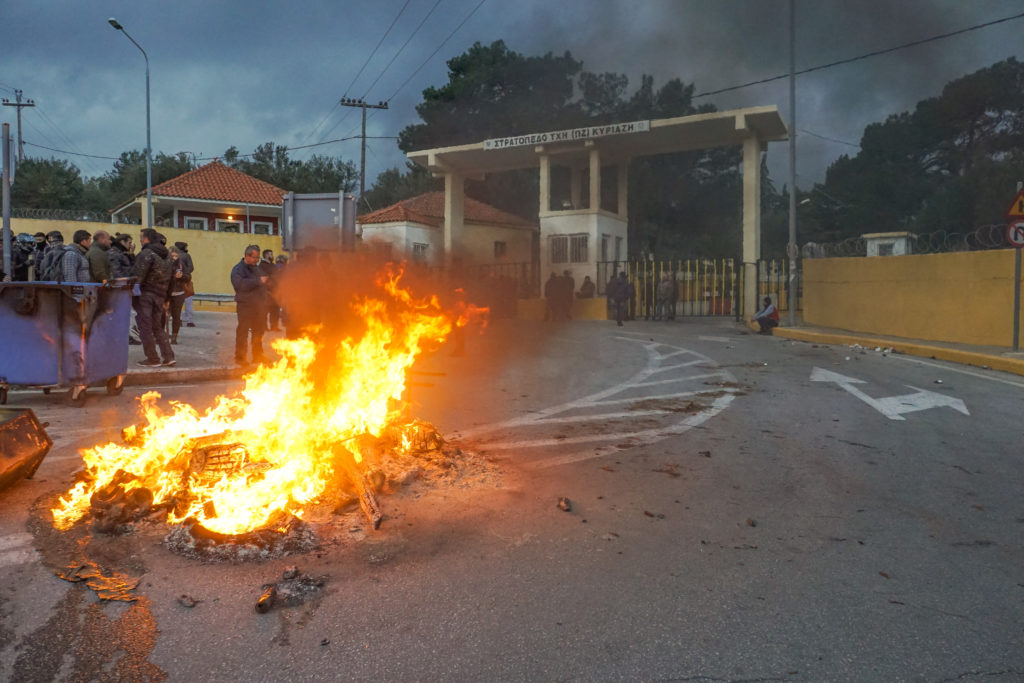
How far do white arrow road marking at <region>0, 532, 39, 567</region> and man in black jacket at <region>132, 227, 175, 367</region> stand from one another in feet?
21.9

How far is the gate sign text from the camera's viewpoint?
2492cm

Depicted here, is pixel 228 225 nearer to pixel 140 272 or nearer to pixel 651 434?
pixel 140 272

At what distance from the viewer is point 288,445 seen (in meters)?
4.55

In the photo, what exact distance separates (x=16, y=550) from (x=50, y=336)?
192 inches

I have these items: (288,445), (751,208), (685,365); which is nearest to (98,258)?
(288,445)

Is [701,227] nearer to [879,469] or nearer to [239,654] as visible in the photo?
[879,469]

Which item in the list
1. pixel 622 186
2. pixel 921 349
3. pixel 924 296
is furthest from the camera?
pixel 622 186

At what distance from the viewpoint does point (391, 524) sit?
4.05 metres

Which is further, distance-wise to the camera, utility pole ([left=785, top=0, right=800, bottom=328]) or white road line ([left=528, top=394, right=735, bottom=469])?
utility pole ([left=785, top=0, right=800, bottom=328])

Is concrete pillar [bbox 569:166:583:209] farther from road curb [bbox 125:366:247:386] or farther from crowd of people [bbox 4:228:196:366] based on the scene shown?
road curb [bbox 125:366:247:386]

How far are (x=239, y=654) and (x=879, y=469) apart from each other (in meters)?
4.69

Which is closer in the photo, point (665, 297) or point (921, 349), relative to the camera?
point (921, 349)

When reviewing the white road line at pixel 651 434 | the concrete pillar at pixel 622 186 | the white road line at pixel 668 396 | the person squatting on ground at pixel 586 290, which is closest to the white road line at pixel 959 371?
the white road line at pixel 668 396

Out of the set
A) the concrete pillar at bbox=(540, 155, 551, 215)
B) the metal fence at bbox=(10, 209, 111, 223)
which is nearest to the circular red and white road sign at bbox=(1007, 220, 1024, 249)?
the concrete pillar at bbox=(540, 155, 551, 215)
